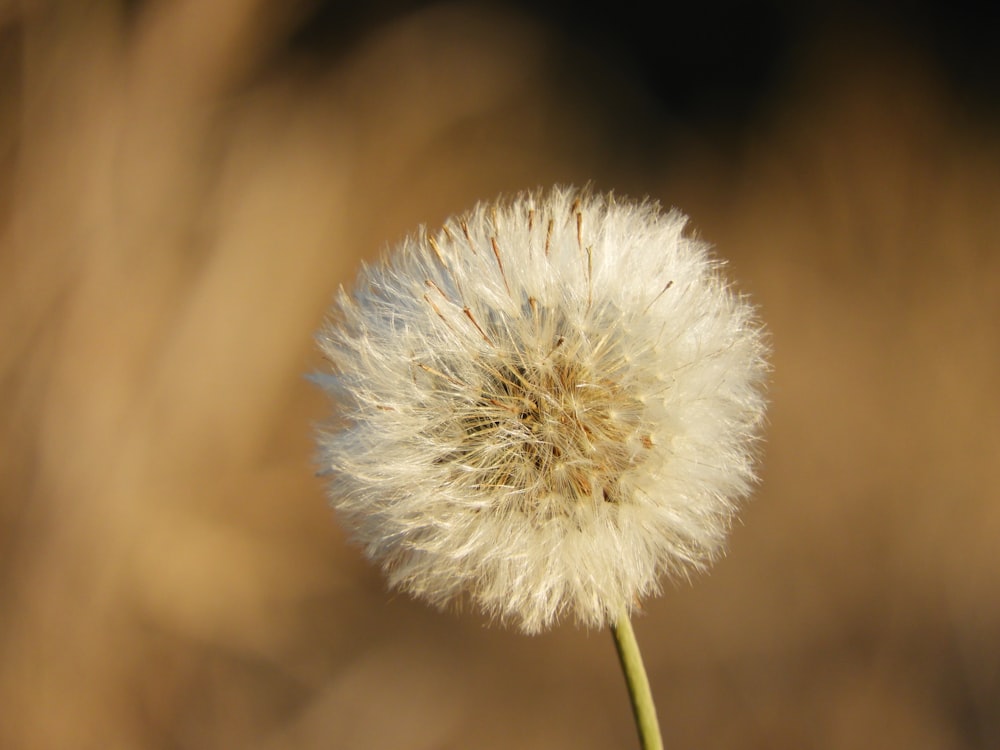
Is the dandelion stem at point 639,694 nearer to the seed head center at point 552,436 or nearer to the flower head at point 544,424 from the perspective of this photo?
the flower head at point 544,424

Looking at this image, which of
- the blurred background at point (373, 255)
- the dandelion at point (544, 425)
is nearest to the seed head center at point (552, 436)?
the dandelion at point (544, 425)

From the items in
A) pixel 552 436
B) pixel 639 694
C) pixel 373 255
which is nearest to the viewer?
pixel 639 694

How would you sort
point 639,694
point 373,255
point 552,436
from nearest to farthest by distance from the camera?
1. point 639,694
2. point 552,436
3. point 373,255

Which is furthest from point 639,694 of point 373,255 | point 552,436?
point 373,255

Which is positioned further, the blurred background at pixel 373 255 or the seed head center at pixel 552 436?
the blurred background at pixel 373 255

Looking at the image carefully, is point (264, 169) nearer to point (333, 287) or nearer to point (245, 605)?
point (333, 287)

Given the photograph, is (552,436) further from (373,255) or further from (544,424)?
(373,255)

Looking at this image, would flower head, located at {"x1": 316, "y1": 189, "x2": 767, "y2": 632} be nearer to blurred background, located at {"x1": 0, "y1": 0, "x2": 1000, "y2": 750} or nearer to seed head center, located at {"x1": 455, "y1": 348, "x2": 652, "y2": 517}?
seed head center, located at {"x1": 455, "y1": 348, "x2": 652, "y2": 517}
